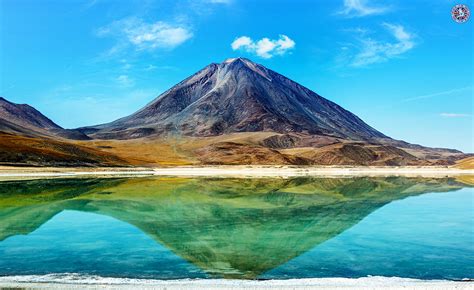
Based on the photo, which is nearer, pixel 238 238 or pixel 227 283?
pixel 227 283

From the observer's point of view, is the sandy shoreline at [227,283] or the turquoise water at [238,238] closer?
the sandy shoreline at [227,283]

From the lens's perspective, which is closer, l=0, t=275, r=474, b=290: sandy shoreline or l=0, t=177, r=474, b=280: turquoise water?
l=0, t=275, r=474, b=290: sandy shoreline

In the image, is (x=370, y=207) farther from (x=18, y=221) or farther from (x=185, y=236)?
(x=18, y=221)

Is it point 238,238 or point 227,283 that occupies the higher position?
point 227,283

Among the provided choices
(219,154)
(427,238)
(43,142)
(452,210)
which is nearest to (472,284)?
(427,238)
